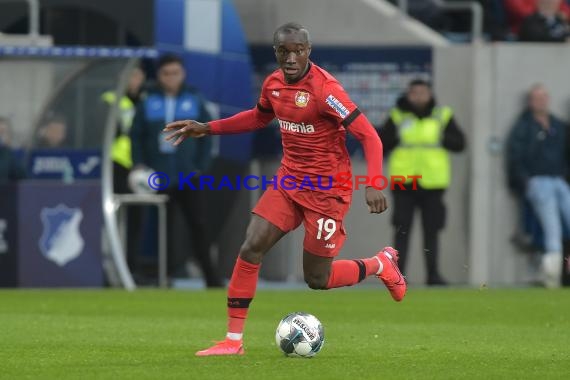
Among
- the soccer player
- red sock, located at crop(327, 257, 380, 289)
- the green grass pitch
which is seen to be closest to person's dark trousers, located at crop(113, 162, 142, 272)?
the green grass pitch

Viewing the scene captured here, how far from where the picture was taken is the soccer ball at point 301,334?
10.7m

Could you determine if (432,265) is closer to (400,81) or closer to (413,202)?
(413,202)

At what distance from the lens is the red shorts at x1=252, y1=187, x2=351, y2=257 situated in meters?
11.1

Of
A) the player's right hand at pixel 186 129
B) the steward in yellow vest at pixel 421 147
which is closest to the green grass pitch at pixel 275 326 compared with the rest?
the steward in yellow vest at pixel 421 147

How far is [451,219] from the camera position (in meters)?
21.6

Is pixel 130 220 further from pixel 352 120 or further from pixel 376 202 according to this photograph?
pixel 376 202

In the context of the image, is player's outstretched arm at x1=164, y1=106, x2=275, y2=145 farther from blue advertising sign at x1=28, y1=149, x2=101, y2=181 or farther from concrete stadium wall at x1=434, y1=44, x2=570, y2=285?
concrete stadium wall at x1=434, y1=44, x2=570, y2=285

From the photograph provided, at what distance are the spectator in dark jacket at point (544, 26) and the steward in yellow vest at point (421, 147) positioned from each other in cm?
215

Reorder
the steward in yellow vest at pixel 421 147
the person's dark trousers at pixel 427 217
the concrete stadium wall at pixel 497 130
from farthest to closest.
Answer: the concrete stadium wall at pixel 497 130
the steward in yellow vest at pixel 421 147
the person's dark trousers at pixel 427 217

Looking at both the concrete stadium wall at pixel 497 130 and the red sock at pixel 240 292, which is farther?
the concrete stadium wall at pixel 497 130

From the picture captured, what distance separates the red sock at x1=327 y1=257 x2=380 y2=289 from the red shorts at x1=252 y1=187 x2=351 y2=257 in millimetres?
251

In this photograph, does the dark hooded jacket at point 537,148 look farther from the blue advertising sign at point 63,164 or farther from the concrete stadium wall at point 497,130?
the blue advertising sign at point 63,164

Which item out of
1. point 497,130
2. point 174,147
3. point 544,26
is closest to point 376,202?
point 174,147

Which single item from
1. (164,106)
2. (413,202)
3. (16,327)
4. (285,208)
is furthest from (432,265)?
(285,208)
